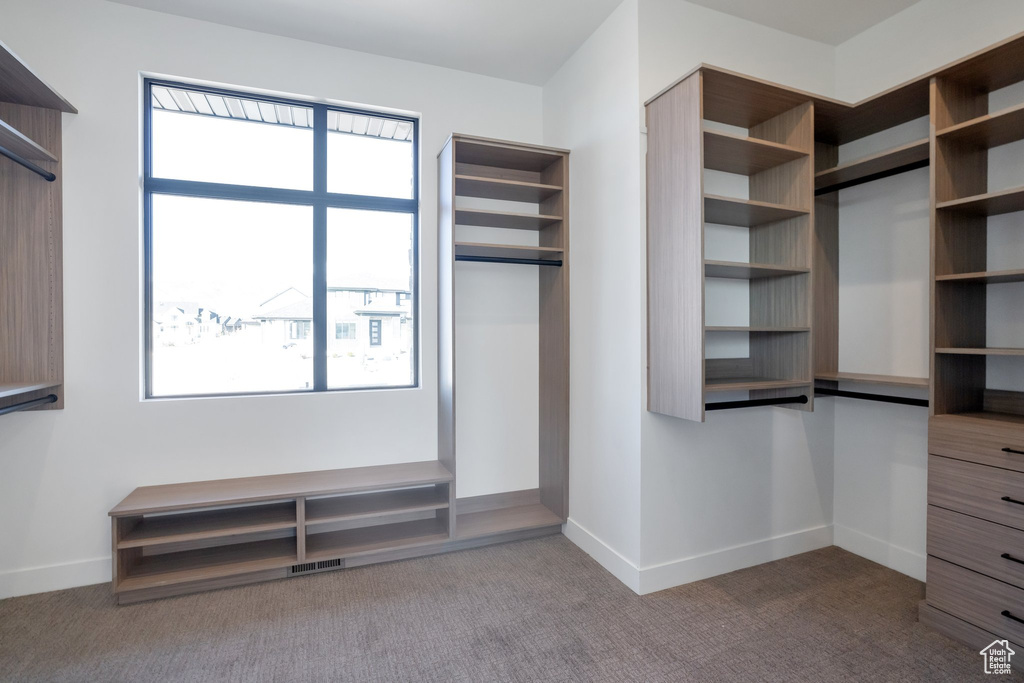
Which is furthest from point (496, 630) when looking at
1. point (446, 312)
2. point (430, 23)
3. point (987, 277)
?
point (430, 23)

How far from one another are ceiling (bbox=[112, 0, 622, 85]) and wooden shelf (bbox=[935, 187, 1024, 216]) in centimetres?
187

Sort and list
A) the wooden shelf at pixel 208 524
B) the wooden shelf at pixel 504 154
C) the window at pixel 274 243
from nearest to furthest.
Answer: the wooden shelf at pixel 208 524 < the window at pixel 274 243 < the wooden shelf at pixel 504 154

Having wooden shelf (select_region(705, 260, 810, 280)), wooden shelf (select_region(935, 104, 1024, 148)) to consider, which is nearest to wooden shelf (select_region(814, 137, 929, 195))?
wooden shelf (select_region(935, 104, 1024, 148))

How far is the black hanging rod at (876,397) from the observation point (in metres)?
2.44

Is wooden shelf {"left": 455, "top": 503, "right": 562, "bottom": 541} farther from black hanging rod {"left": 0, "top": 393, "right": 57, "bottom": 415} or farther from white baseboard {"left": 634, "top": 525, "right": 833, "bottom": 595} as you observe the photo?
black hanging rod {"left": 0, "top": 393, "right": 57, "bottom": 415}

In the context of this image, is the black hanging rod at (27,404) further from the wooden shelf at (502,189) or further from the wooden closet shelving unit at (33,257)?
the wooden shelf at (502,189)

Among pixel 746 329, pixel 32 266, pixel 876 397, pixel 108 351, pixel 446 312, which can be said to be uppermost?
pixel 32 266

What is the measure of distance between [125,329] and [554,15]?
9.52 ft

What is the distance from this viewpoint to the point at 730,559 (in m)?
2.75

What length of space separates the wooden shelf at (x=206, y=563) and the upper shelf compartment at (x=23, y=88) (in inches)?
92.3

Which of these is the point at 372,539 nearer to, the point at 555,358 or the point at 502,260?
the point at 555,358
